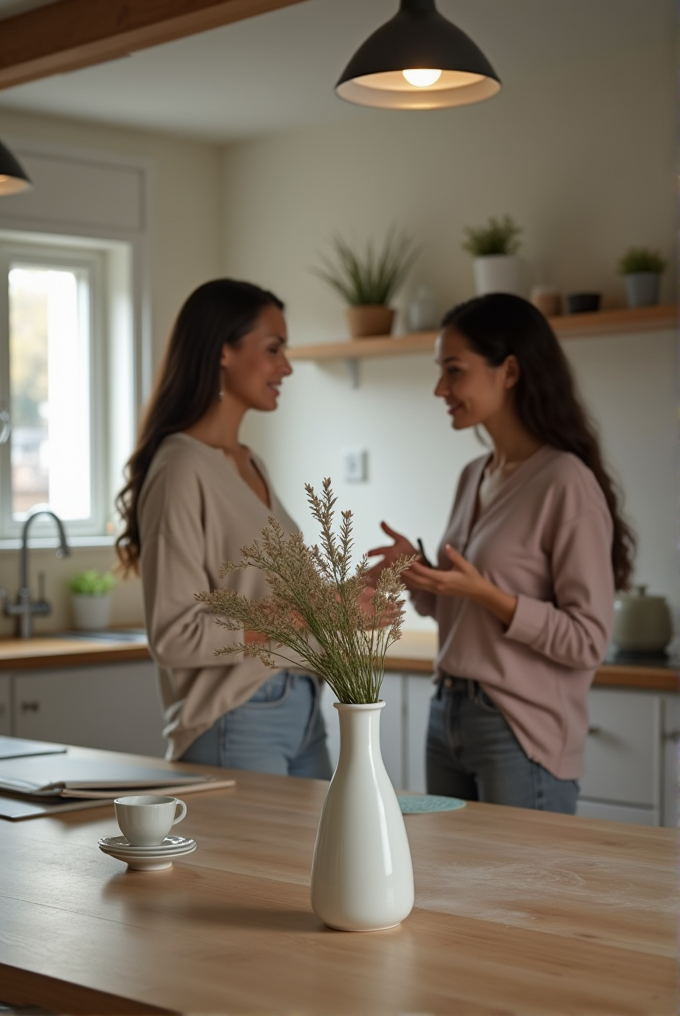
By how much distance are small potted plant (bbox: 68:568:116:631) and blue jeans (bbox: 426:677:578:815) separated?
7.86 ft

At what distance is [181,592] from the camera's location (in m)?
2.30

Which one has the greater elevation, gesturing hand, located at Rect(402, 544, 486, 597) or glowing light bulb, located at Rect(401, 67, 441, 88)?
glowing light bulb, located at Rect(401, 67, 441, 88)

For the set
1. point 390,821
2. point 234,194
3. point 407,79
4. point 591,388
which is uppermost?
point 234,194

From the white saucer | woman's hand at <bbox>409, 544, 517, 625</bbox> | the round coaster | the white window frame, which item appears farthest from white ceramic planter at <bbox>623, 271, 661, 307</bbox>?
the white saucer

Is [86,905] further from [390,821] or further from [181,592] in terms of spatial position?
[181,592]

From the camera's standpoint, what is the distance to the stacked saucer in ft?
5.36

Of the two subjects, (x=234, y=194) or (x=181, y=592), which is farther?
(x=234, y=194)

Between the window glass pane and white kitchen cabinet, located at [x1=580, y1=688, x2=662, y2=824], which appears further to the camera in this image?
the window glass pane

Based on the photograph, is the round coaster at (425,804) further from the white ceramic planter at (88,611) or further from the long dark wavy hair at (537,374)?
the white ceramic planter at (88,611)

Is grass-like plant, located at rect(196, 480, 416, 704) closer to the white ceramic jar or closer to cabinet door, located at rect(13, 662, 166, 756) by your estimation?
the white ceramic jar

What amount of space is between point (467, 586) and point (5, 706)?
1950 mm

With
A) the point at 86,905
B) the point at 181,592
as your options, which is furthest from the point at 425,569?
the point at 86,905

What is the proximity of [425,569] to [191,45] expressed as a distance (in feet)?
7.35

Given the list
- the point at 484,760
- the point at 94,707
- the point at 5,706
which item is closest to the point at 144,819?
the point at 484,760
